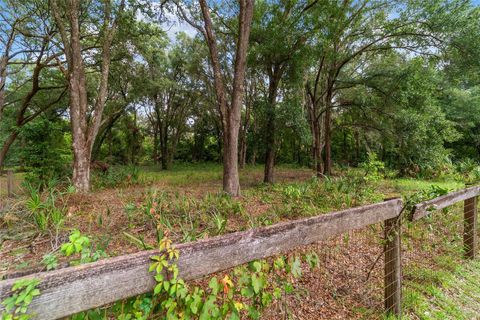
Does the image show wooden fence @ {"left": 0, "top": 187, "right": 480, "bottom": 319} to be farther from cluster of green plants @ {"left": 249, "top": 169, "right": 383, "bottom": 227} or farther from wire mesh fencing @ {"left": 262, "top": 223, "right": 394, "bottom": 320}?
cluster of green plants @ {"left": 249, "top": 169, "right": 383, "bottom": 227}

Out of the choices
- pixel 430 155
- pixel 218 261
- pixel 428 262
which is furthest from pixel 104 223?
pixel 430 155

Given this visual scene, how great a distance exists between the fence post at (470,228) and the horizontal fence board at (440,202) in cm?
16

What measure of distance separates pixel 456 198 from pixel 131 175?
31.8 ft

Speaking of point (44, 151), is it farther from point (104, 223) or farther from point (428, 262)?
point (428, 262)

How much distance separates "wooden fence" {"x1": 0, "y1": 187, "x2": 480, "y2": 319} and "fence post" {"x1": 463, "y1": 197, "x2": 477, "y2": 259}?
1.90m

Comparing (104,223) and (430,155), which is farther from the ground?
(430,155)

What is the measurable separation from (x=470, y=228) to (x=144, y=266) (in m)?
4.09

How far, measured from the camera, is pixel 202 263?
109cm

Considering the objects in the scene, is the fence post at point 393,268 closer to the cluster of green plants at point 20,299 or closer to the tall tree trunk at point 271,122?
the cluster of green plants at point 20,299

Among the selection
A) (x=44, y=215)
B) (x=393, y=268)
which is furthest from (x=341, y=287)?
(x=44, y=215)

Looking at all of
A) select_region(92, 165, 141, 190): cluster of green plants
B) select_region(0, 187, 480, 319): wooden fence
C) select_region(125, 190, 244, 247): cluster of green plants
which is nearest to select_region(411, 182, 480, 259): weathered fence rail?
select_region(0, 187, 480, 319): wooden fence

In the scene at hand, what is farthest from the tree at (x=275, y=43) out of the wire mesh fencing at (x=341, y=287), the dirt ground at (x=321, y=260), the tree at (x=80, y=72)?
the wire mesh fencing at (x=341, y=287)

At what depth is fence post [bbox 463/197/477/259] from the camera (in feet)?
10.5

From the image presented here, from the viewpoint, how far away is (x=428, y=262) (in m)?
3.15
